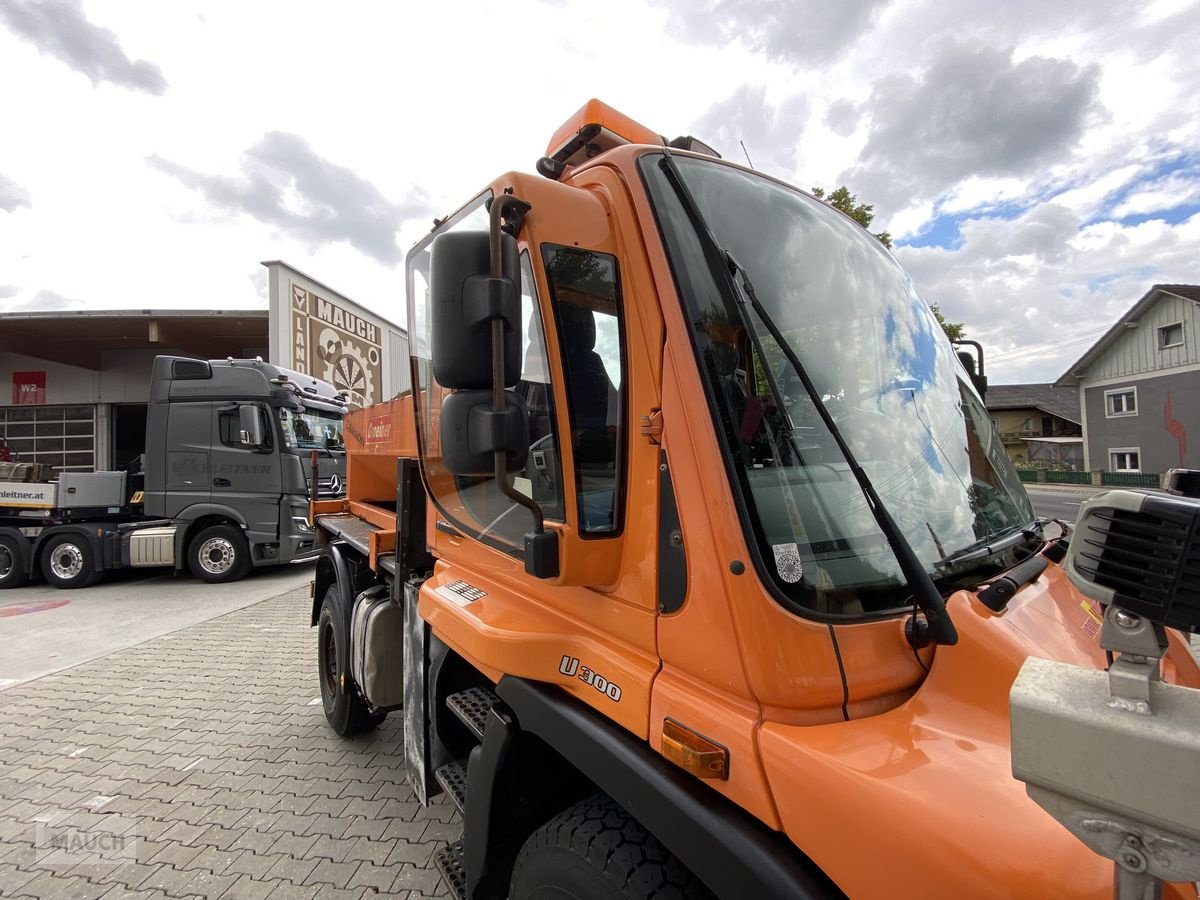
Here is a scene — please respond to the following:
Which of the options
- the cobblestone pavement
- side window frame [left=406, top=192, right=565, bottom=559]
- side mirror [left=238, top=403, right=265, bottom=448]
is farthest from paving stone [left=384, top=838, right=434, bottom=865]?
side mirror [left=238, top=403, right=265, bottom=448]

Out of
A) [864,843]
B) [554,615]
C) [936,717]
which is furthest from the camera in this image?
[554,615]

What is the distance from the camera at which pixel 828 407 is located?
1.35m

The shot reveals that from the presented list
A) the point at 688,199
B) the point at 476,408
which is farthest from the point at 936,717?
the point at 688,199

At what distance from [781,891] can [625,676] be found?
502 mm

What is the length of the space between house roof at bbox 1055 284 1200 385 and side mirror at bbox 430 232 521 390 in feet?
86.8

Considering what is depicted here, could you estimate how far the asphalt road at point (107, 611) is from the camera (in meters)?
5.92

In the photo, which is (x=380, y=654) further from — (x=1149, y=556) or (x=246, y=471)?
(x=246, y=471)

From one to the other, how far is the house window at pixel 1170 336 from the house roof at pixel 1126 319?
1.02 metres

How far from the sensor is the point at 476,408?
1381 mm

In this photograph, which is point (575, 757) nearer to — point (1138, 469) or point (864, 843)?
point (864, 843)

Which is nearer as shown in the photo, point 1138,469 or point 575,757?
point 575,757

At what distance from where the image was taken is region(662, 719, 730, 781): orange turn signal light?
1.13 metres

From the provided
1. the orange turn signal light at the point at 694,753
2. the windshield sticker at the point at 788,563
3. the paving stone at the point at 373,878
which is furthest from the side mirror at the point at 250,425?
the windshield sticker at the point at 788,563

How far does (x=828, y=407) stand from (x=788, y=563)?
1.27 ft
